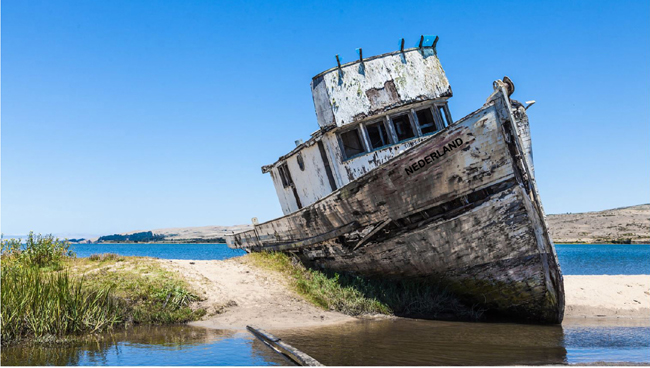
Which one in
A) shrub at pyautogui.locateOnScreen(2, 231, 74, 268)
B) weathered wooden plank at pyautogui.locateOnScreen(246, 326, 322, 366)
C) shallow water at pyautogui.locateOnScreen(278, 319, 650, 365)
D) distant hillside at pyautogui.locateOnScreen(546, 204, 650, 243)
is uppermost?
shrub at pyautogui.locateOnScreen(2, 231, 74, 268)

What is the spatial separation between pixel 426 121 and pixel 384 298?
4.06 m

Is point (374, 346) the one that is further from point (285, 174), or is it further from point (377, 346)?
point (285, 174)

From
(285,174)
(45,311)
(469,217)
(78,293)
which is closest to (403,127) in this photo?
(469,217)

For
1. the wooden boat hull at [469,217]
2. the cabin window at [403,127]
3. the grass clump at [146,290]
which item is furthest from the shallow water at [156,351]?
the cabin window at [403,127]

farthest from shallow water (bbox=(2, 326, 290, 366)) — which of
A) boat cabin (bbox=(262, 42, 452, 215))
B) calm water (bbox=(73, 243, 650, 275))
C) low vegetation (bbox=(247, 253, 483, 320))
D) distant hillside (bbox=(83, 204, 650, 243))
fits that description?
distant hillside (bbox=(83, 204, 650, 243))

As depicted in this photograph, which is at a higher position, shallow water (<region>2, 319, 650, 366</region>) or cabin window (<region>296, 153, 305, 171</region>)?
cabin window (<region>296, 153, 305, 171</region>)

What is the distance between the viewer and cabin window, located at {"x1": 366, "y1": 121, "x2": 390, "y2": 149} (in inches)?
A: 400

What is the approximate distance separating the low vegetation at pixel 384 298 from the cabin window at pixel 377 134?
9.48 feet

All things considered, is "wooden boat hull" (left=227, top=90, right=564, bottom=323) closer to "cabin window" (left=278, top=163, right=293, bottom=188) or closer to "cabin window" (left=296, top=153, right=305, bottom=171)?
"cabin window" (left=296, top=153, right=305, bottom=171)

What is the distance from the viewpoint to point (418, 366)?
552 cm

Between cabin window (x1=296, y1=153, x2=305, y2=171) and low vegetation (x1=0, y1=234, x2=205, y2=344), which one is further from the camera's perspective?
cabin window (x1=296, y1=153, x2=305, y2=171)

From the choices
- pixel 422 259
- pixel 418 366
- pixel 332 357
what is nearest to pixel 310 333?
pixel 332 357

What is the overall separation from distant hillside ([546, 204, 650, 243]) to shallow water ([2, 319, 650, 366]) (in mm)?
45044

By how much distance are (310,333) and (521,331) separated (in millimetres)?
3407
